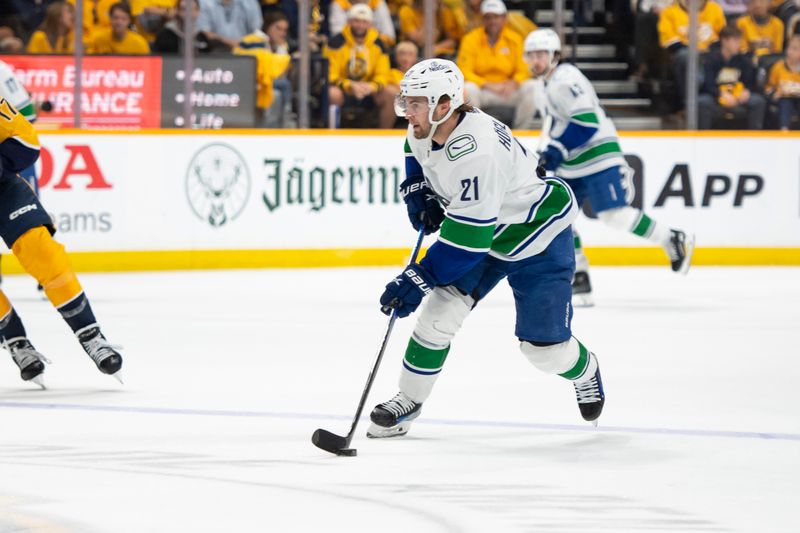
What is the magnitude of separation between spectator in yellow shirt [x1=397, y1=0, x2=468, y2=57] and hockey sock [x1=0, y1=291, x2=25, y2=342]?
5.81 m

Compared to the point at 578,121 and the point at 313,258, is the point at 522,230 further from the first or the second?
the point at 313,258

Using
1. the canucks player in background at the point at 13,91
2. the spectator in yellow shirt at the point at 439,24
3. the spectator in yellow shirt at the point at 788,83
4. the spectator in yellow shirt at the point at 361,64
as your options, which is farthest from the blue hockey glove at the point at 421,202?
the spectator in yellow shirt at the point at 788,83

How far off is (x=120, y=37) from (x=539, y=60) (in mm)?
3203

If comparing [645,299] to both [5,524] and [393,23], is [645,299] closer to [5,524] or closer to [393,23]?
[393,23]

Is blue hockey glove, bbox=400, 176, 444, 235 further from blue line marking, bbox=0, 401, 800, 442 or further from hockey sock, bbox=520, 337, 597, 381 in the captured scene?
blue line marking, bbox=0, 401, 800, 442

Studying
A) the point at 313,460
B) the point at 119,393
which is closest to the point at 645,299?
the point at 119,393

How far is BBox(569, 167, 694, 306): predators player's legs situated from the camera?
8156 millimetres

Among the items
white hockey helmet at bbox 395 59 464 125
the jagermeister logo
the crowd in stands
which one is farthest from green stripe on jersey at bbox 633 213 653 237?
white hockey helmet at bbox 395 59 464 125

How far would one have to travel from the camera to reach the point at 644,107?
10.9 meters

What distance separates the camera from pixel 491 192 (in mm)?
4098

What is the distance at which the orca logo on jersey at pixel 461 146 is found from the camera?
13.4 feet

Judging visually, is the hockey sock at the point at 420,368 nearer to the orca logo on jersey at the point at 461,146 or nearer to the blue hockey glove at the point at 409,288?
the blue hockey glove at the point at 409,288

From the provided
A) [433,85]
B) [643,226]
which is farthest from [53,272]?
[643,226]

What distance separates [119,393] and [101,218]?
4548 millimetres
